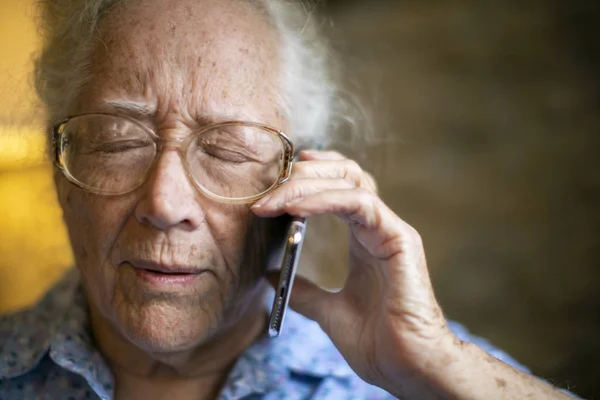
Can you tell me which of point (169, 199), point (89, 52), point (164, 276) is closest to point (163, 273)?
point (164, 276)

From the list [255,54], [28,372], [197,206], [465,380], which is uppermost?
[255,54]

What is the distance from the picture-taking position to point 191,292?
113 centimetres

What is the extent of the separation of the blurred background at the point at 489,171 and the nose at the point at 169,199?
0.69m

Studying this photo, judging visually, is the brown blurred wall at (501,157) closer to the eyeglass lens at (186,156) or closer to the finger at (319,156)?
the finger at (319,156)

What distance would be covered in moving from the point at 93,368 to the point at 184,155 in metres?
0.49

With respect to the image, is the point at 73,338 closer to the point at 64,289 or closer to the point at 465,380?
the point at 64,289

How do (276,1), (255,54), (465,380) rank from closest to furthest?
(465,380) → (255,54) → (276,1)

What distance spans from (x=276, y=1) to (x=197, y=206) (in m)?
0.53

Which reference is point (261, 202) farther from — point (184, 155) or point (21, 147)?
point (21, 147)

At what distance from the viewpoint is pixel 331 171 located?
1192 mm

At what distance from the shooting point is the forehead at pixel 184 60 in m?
1.13

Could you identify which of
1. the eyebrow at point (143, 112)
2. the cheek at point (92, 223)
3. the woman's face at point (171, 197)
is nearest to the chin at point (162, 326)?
the woman's face at point (171, 197)

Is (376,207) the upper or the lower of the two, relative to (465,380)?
upper

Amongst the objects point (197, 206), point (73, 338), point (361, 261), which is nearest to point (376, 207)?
point (361, 261)
